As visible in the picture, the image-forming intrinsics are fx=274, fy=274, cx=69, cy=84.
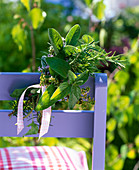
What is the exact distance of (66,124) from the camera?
716 mm

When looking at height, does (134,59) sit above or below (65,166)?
above

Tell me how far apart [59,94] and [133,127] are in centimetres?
163

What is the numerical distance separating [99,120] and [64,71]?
16 cm

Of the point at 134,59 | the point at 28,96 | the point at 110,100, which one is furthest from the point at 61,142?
the point at 28,96

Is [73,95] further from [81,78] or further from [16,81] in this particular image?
[16,81]

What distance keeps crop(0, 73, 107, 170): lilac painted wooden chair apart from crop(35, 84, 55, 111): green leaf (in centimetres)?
9

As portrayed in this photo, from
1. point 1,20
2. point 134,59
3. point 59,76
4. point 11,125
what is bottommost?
point 11,125

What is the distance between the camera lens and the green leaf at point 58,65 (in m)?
0.58

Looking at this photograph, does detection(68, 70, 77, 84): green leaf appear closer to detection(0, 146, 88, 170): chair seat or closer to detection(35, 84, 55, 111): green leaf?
detection(35, 84, 55, 111): green leaf

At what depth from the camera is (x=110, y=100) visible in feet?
5.18

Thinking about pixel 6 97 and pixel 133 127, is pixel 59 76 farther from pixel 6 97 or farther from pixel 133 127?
pixel 133 127

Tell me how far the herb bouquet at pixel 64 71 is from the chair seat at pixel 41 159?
0.42ft

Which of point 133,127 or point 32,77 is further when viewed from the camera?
point 133,127

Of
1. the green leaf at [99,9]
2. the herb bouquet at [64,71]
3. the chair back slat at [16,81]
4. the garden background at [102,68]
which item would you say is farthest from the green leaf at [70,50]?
the green leaf at [99,9]
